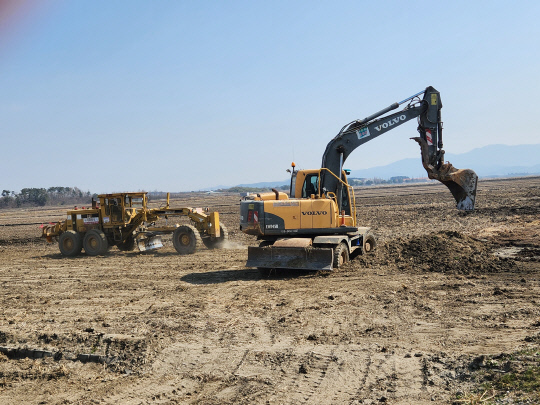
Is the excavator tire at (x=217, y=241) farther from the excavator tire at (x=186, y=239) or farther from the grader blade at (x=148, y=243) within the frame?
the grader blade at (x=148, y=243)

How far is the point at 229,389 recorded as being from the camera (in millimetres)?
6398

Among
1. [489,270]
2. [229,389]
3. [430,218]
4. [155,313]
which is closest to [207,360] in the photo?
[229,389]

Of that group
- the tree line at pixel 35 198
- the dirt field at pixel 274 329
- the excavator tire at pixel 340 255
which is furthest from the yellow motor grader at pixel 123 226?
the tree line at pixel 35 198

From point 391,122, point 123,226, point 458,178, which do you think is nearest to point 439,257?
point 458,178

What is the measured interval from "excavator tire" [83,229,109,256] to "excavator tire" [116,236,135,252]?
2.93 ft

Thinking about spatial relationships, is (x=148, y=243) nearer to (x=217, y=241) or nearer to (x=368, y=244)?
(x=217, y=241)

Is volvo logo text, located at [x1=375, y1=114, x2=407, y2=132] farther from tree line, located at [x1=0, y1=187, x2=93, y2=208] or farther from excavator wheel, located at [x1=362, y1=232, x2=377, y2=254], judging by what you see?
tree line, located at [x1=0, y1=187, x2=93, y2=208]

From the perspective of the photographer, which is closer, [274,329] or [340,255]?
[274,329]

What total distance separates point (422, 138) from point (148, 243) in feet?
35.0

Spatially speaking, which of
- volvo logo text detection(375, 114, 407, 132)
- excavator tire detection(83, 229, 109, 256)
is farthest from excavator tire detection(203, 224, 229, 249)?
volvo logo text detection(375, 114, 407, 132)

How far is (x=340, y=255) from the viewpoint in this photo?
13.4m

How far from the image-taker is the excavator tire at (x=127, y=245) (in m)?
20.5

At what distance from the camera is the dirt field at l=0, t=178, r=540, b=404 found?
253 inches

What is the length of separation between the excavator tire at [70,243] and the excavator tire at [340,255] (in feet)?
35.8
